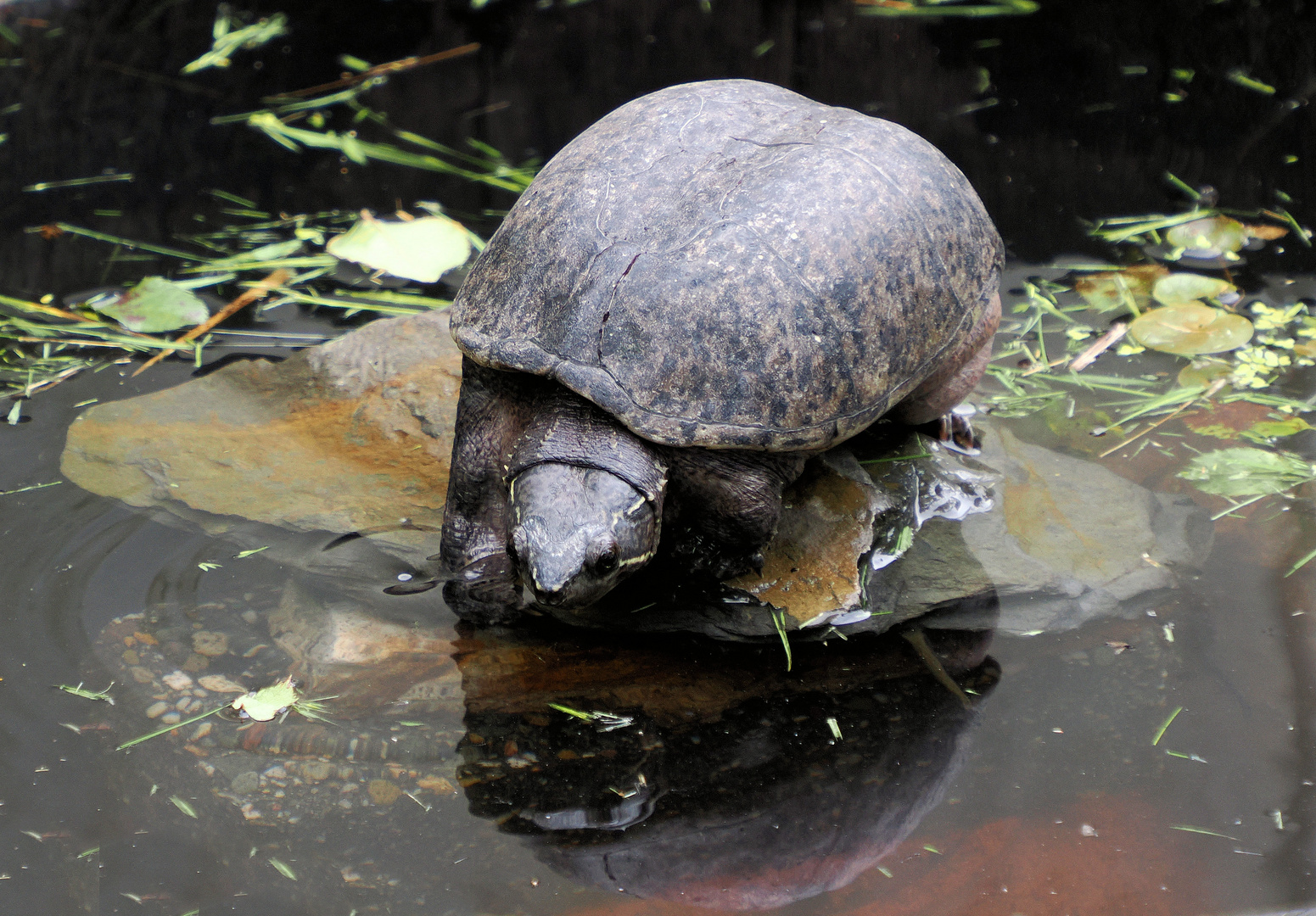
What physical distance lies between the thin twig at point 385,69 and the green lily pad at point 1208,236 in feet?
16.4

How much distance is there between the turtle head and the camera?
2826 mm

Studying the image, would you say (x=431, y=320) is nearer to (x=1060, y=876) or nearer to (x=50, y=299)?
(x=50, y=299)

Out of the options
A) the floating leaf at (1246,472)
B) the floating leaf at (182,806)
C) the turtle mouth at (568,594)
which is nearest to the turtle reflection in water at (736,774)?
the turtle mouth at (568,594)

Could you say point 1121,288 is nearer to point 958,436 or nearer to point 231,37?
point 958,436

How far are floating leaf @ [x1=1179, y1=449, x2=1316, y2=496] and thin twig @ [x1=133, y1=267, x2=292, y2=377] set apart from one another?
4.04 meters

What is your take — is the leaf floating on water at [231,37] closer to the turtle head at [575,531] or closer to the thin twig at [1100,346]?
the turtle head at [575,531]

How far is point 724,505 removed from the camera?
10.5ft

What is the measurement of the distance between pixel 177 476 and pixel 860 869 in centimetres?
265

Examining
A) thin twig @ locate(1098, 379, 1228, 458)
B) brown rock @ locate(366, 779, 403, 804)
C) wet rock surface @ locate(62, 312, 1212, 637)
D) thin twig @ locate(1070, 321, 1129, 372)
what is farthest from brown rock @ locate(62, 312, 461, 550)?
thin twig @ locate(1070, 321, 1129, 372)

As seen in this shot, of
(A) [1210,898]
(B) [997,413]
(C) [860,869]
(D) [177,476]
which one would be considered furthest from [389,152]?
(A) [1210,898]

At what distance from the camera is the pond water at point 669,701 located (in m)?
2.52

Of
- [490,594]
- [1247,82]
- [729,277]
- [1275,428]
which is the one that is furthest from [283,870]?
[1247,82]

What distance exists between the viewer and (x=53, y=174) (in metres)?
6.10

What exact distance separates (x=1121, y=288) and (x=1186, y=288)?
11.0 inches
